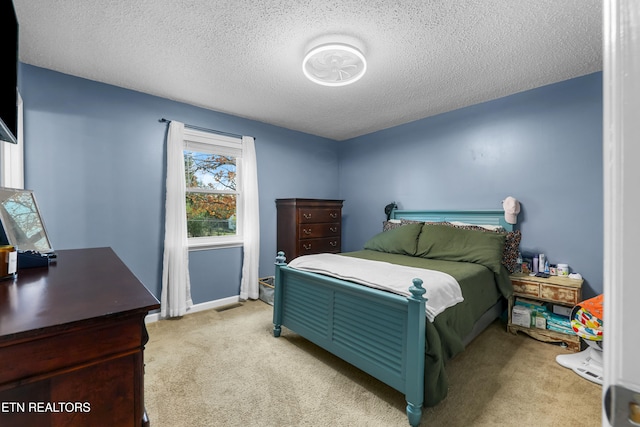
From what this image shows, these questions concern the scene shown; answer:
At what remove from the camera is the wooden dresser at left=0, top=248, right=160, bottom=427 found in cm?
59

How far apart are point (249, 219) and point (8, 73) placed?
246 centimetres

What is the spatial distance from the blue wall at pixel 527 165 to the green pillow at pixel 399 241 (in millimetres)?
610

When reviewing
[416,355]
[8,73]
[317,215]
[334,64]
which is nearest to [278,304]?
[416,355]

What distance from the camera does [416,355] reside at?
1.55m

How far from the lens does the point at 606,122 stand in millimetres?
354

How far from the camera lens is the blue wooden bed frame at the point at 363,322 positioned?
1560mm

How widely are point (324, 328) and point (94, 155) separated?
2.67 m

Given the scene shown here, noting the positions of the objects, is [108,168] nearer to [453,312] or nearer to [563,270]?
[453,312]

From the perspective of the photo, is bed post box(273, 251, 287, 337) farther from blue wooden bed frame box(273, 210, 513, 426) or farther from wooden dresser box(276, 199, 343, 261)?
wooden dresser box(276, 199, 343, 261)

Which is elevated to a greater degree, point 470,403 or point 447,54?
point 447,54

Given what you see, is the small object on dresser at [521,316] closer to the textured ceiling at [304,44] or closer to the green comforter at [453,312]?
the green comforter at [453,312]

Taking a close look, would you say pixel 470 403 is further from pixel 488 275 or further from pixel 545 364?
pixel 488 275

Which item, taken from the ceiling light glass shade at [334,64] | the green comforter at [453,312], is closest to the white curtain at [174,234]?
the ceiling light glass shade at [334,64]

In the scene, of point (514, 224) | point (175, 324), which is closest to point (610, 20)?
point (514, 224)
